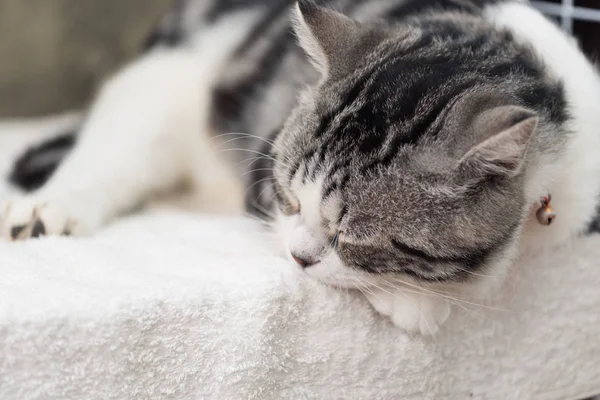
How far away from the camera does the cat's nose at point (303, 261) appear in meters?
0.90

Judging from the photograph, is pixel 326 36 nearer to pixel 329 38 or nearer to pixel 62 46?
pixel 329 38

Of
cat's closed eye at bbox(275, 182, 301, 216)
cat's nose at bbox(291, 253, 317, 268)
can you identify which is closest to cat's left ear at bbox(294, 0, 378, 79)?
cat's closed eye at bbox(275, 182, 301, 216)

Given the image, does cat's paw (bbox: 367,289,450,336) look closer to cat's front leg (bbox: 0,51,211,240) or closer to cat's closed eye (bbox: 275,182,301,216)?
cat's closed eye (bbox: 275,182,301,216)

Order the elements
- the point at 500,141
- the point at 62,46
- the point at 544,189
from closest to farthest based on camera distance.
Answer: the point at 500,141 → the point at 544,189 → the point at 62,46

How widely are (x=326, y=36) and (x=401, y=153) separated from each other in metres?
0.24

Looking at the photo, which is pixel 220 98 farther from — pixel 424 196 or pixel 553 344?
pixel 553 344

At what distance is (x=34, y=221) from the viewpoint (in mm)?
1069

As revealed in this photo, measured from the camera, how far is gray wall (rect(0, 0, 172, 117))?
5.73 feet

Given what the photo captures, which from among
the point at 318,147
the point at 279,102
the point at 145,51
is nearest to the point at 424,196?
the point at 318,147

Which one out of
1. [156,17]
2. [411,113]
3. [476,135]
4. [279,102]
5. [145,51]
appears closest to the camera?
[476,135]

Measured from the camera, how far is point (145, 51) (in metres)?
1.57

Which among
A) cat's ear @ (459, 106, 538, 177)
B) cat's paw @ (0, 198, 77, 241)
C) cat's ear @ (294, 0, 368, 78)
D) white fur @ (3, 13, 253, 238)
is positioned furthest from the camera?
white fur @ (3, 13, 253, 238)

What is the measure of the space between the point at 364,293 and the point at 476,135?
0.97ft

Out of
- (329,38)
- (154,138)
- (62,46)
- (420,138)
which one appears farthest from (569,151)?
(62,46)
